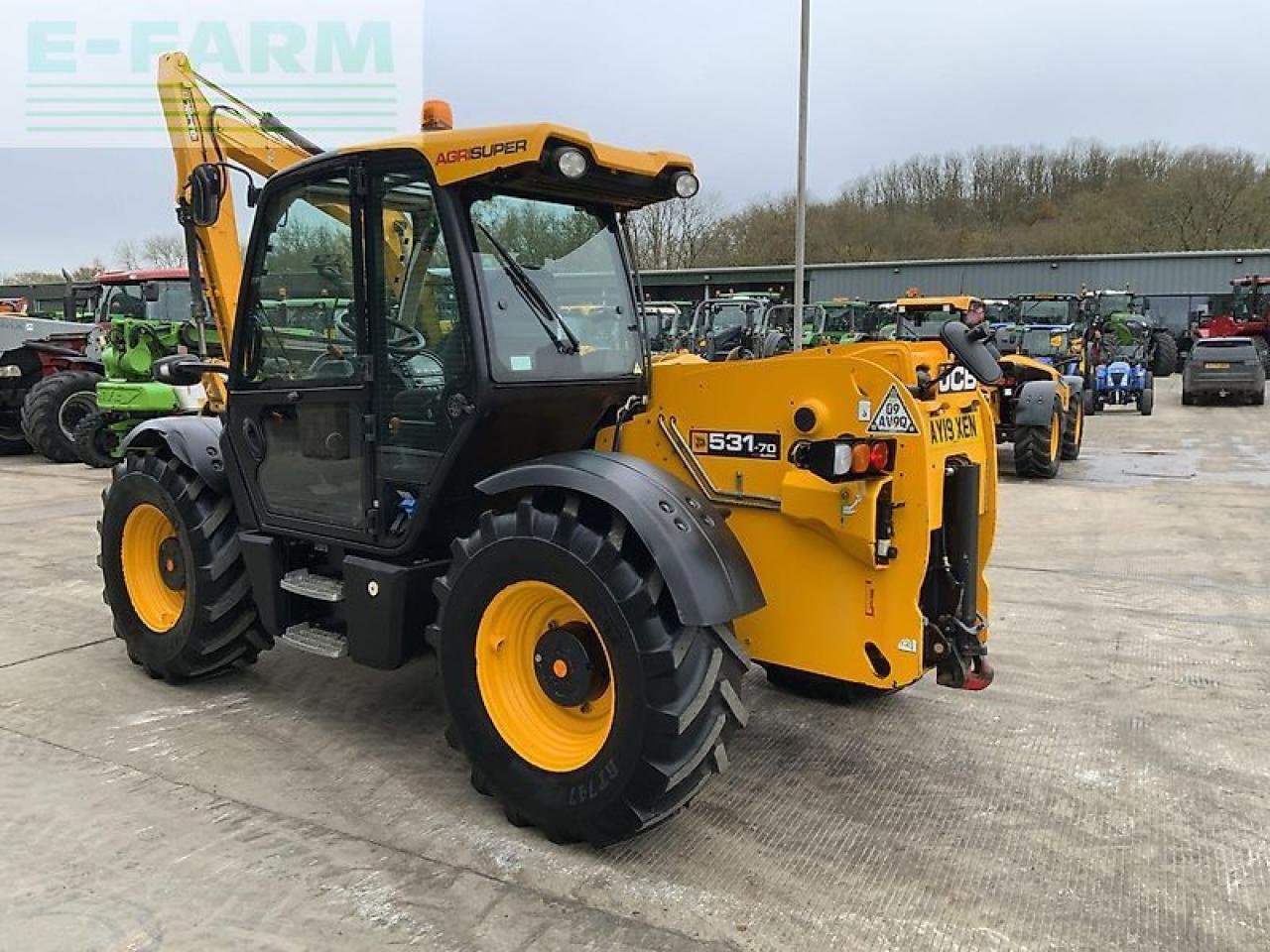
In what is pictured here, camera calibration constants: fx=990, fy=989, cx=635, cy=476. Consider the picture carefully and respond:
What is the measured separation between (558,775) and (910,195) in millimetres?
64250

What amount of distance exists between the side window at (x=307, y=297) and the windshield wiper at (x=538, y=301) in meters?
0.62

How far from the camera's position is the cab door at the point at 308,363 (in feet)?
12.1

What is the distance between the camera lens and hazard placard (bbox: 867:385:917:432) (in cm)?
311

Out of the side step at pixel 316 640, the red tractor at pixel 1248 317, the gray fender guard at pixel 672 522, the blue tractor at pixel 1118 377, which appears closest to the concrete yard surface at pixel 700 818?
the side step at pixel 316 640

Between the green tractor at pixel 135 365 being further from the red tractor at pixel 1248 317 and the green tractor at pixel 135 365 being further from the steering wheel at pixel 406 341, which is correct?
the red tractor at pixel 1248 317

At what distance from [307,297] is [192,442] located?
109 cm

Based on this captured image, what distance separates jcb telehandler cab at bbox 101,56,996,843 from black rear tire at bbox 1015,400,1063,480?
7.66m

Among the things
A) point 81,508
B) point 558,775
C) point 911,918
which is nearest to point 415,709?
point 558,775

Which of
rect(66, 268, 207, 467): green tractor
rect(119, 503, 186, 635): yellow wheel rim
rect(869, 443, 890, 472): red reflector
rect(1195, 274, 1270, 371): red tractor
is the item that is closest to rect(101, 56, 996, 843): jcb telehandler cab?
rect(869, 443, 890, 472): red reflector

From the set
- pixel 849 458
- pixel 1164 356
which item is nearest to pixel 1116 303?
pixel 1164 356

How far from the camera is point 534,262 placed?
355 cm

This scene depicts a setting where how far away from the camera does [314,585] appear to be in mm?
3971

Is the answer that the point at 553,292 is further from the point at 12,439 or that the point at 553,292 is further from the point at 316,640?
the point at 12,439

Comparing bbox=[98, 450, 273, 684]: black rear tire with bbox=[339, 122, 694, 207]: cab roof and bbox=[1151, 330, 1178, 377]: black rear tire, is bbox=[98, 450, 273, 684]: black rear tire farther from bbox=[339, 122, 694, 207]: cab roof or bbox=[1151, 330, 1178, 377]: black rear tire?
bbox=[1151, 330, 1178, 377]: black rear tire
